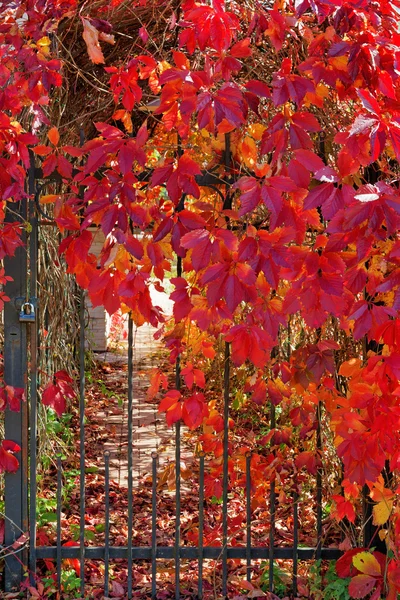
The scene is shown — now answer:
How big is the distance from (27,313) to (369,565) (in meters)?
1.70

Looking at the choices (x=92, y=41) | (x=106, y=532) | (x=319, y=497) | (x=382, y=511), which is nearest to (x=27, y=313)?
(x=106, y=532)

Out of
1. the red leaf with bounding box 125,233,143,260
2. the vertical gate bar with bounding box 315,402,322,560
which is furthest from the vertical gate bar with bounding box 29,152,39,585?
the vertical gate bar with bounding box 315,402,322,560

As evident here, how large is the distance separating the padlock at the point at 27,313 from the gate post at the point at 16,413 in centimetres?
5

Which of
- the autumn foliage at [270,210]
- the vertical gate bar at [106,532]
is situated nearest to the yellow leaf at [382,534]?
the autumn foliage at [270,210]

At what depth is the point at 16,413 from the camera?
3.09 m

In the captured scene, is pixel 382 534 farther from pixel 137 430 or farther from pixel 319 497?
pixel 137 430

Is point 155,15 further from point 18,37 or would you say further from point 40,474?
point 40,474

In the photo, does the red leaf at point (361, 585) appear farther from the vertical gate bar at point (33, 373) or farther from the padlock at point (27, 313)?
the padlock at point (27, 313)

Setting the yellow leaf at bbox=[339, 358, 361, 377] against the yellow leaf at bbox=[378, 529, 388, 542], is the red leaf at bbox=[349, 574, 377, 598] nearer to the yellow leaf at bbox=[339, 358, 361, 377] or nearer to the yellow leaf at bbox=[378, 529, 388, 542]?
the yellow leaf at bbox=[378, 529, 388, 542]

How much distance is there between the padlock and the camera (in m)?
2.99

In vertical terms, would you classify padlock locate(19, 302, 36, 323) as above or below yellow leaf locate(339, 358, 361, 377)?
above

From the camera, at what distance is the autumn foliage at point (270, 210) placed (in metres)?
2.20

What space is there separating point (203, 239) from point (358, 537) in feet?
5.40

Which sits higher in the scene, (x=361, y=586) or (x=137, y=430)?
(x=137, y=430)
